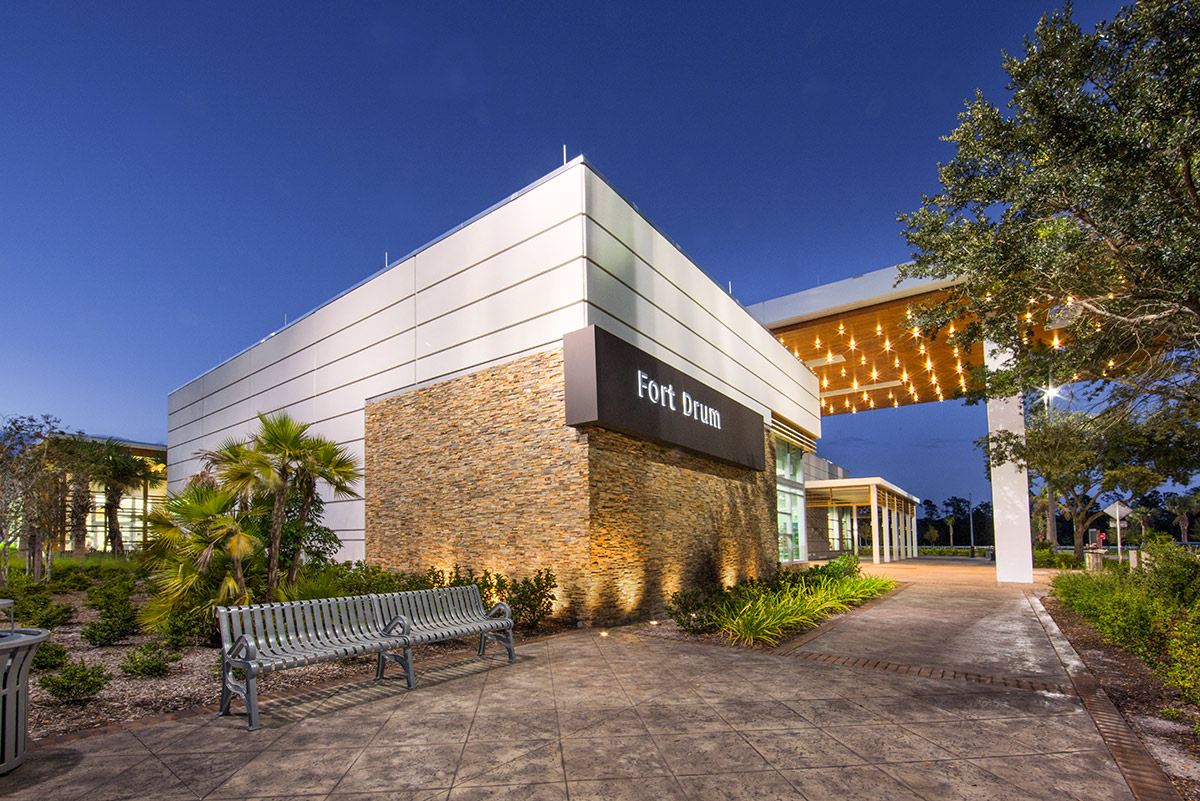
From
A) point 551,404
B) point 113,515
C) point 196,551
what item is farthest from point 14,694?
point 113,515

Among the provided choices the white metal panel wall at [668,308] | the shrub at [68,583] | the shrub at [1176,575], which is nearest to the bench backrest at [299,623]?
the white metal panel wall at [668,308]

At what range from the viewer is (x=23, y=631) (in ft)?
14.6

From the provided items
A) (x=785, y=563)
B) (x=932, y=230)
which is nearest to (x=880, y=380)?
(x=785, y=563)

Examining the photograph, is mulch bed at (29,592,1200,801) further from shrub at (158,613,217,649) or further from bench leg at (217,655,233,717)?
bench leg at (217,655,233,717)

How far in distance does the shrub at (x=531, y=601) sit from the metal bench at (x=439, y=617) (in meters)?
1.38

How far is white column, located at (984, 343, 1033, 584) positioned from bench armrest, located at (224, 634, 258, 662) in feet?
59.7

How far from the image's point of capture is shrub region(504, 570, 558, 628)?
31.3 feet

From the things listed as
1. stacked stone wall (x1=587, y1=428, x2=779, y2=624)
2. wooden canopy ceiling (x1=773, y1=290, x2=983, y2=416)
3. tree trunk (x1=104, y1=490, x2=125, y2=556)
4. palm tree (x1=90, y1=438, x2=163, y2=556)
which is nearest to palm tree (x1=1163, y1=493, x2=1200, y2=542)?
wooden canopy ceiling (x1=773, y1=290, x2=983, y2=416)

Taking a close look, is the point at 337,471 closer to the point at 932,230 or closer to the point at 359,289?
the point at 359,289

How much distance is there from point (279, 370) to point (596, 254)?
11675 mm

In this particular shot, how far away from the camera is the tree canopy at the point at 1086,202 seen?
22.5 feet

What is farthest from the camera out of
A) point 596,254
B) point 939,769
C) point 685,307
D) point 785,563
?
point 785,563

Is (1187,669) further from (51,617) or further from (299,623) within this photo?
(51,617)

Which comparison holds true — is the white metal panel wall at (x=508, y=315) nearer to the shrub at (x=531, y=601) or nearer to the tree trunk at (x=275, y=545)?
the shrub at (x=531, y=601)
